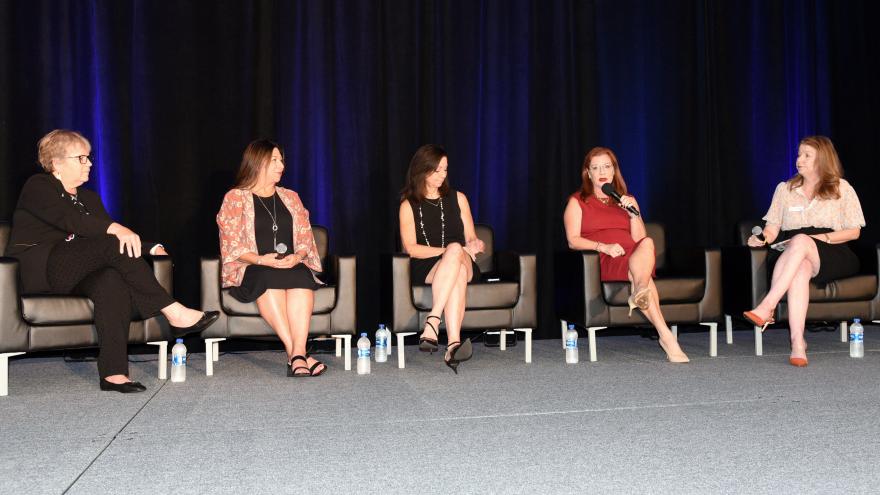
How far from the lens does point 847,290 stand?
4.51 meters

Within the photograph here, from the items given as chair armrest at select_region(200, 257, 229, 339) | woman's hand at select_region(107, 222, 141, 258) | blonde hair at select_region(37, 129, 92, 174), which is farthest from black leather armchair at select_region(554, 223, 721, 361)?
blonde hair at select_region(37, 129, 92, 174)

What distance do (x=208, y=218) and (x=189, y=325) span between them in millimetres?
1327

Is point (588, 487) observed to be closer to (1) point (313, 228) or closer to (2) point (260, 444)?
(2) point (260, 444)

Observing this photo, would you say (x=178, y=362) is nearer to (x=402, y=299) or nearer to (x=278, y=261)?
(x=278, y=261)

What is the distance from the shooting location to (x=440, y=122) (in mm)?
5426

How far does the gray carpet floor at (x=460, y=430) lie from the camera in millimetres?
2117

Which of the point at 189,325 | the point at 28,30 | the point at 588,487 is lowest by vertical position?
the point at 588,487

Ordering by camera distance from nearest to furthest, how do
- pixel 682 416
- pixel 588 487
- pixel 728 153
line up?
pixel 588 487, pixel 682 416, pixel 728 153

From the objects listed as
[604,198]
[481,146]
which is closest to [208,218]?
[481,146]

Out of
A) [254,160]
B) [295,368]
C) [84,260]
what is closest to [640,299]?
[295,368]

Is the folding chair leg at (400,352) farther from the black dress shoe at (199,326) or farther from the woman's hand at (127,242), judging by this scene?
the woman's hand at (127,242)

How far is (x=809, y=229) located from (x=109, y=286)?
3454 mm

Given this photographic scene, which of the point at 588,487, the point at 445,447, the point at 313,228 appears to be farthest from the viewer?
the point at 313,228

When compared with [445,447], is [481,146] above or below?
above
